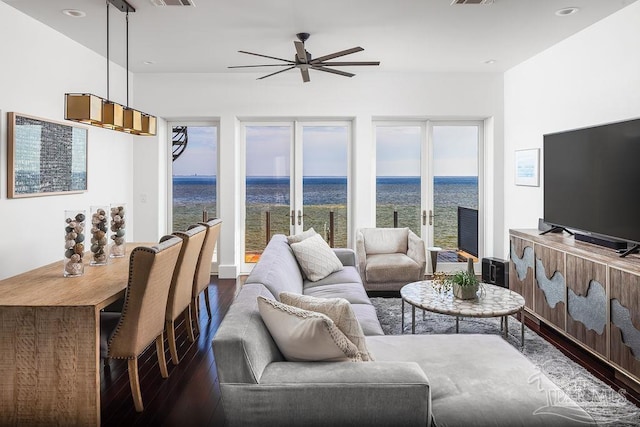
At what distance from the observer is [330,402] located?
1.62 m

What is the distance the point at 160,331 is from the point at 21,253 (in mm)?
1896

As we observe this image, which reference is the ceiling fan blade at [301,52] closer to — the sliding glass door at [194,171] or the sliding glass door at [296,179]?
the sliding glass door at [296,179]

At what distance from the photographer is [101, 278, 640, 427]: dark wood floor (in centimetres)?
250

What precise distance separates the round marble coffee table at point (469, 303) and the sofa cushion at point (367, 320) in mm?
416

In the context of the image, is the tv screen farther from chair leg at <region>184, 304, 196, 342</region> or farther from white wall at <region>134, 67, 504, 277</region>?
chair leg at <region>184, 304, 196, 342</region>

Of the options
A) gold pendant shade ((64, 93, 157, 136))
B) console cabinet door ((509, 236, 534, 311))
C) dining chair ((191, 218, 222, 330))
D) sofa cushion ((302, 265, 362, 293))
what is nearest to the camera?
gold pendant shade ((64, 93, 157, 136))

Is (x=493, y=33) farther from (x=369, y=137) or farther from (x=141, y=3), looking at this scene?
(x=141, y=3)

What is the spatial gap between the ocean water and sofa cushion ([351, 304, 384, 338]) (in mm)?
3231

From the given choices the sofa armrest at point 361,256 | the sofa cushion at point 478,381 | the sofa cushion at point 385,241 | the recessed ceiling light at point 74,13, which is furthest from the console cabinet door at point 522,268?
the recessed ceiling light at point 74,13

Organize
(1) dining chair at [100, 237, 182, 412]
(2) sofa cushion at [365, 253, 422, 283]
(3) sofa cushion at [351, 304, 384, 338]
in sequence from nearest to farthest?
1. (1) dining chair at [100, 237, 182, 412]
2. (3) sofa cushion at [351, 304, 384, 338]
3. (2) sofa cushion at [365, 253, 422, 283]

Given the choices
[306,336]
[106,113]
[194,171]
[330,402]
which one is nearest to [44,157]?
[106,113]

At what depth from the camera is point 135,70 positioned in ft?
19.4

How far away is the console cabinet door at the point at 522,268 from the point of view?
13.8ft

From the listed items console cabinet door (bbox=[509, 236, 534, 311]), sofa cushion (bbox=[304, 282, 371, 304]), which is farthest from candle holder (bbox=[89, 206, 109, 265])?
console cabinet door (bbox=[509, 236, 534, 311])
